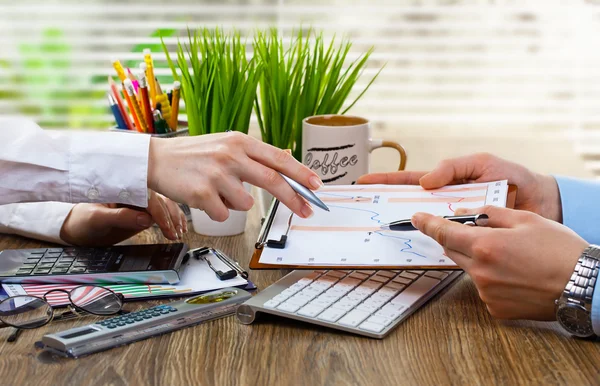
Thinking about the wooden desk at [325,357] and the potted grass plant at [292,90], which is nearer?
the wooden desk at [325,357]

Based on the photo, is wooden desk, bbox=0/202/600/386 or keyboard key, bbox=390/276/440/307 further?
keyboard key, bbox=390/276/440/307

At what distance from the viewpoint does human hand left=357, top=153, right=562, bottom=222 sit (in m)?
1.18

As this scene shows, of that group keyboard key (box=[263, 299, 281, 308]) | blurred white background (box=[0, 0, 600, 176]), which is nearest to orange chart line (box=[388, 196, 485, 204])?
keyboard key (box=[263, 299, 281, 308])

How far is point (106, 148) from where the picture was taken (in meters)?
1.03

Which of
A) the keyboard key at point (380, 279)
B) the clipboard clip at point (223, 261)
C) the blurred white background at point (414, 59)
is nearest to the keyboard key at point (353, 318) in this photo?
the keyboard key at point (380, 279)

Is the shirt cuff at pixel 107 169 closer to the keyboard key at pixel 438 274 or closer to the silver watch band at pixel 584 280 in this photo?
the keyboard key at pixel 438 274

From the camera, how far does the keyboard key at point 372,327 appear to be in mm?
837

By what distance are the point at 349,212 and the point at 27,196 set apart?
1.55 feet

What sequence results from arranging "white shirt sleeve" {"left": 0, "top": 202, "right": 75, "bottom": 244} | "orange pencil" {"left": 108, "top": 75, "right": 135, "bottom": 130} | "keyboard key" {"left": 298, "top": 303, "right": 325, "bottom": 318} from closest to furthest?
"keyboard key" {"left": 298, "top": 303, "right": 325, "bottom": 318} < "white shirt sleeve" {"left": 0, "top": 202, "right": 75, "bottom": 244} < "orange pencil" {"left": 108, "top": 75, "right": 135, "bottom": 130}

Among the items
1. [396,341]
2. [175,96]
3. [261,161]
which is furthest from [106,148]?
[396,341]

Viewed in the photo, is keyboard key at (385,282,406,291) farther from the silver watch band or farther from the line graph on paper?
the silver watch band

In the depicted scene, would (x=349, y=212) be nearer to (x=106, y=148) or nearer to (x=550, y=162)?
(x=106, y=148)

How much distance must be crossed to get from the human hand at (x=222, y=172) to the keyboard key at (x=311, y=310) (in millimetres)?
175

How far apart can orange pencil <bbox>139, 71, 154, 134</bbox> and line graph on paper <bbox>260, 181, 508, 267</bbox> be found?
0.34 m
